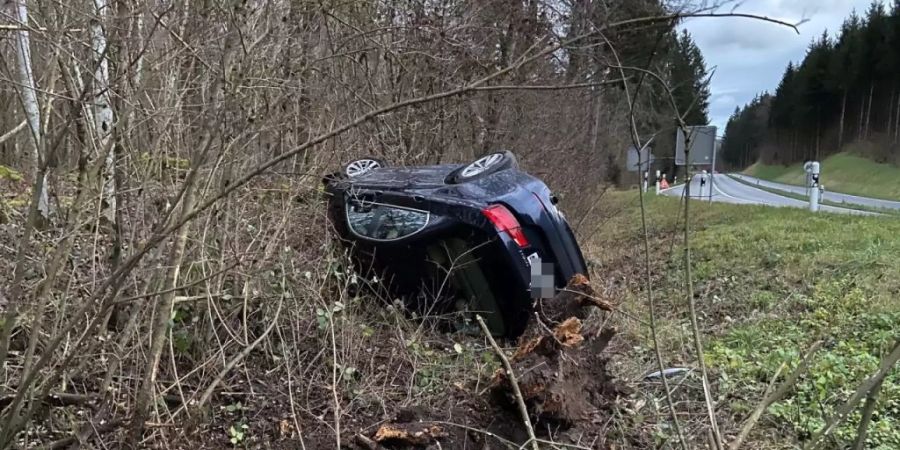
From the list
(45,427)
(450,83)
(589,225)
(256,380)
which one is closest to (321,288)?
(256,380)

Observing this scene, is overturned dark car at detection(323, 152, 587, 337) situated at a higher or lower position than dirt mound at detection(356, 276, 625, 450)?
higher

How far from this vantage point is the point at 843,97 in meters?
50.6

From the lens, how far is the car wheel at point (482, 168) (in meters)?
4.41

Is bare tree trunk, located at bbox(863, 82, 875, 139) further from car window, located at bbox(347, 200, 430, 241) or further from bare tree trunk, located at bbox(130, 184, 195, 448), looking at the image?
bare tree trunk, located at bbox(130, 184, 195, 448)

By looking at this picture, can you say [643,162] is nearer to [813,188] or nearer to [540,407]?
[540,407]

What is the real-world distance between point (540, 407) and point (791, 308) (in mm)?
4831

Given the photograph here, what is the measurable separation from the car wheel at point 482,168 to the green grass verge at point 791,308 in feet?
5.50

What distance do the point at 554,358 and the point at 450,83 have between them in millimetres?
4934

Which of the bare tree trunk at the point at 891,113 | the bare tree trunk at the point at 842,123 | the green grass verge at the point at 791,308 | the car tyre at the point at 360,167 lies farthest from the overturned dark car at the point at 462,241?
the bare tree trunk at the point at 842,123

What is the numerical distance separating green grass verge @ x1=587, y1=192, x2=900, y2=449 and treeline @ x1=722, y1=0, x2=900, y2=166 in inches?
1382

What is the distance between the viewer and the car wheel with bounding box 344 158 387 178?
5016mm

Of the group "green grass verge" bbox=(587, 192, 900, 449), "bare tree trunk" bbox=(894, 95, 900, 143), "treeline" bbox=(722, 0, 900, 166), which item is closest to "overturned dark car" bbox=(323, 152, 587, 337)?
"green grass verge" bbox=(587, 192, 900, 449)

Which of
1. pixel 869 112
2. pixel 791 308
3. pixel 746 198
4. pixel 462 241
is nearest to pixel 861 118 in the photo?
pixel 869 112

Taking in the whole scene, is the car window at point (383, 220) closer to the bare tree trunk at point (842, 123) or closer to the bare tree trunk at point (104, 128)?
the bare tree trunk at point (104, 128)
